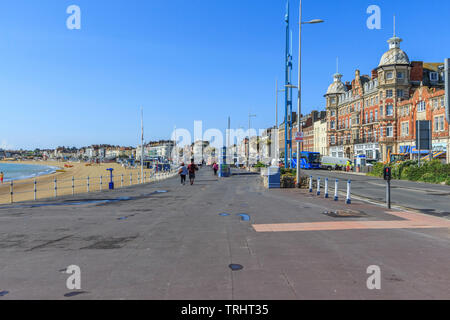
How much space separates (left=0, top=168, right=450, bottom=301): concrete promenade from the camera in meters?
4.32

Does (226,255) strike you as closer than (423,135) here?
Yes

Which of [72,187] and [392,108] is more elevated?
[392,108]

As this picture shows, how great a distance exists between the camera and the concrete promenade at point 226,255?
4.32m

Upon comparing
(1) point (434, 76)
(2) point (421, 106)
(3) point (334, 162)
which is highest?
(1) point (434, 76)

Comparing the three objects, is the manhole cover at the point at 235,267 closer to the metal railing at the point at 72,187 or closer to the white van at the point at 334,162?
the metal railing at the point at 72,187

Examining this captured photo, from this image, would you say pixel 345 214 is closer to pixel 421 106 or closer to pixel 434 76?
pixel 421 106

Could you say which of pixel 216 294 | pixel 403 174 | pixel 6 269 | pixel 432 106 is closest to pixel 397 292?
pixel 216 294

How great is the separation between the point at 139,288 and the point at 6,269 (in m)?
2.52

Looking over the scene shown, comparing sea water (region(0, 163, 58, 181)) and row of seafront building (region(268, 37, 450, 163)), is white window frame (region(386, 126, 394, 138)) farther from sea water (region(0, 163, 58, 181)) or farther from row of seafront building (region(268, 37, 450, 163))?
sea water (region(0, 163, 58, 181))

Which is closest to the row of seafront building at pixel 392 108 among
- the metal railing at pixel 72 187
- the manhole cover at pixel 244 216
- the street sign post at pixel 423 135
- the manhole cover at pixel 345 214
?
the street sign post at pixel 423 135

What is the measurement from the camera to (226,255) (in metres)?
5.93

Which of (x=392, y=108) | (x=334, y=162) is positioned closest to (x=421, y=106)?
(x=392, y=108)

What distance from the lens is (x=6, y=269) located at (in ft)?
17.2
